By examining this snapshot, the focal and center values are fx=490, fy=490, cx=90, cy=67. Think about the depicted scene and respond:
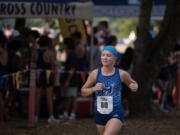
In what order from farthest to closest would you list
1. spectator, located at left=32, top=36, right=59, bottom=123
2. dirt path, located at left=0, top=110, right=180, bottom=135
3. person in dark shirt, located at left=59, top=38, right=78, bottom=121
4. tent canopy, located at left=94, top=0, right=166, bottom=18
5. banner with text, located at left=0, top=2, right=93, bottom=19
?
1. tent canopy, located at left=94, top=0, right=166, bottom=18
2. person in dark shirt, located at left=59, top=38, right=78, bottom=121
3. spectator, located at left=32, top=36, right=59, bottom=123
4. dirt path, located at left=0, top=110, right=180, bottom=135
5. banner with text, located at left=0, top=2, right=93, bottom=19

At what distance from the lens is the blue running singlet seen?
258 inches

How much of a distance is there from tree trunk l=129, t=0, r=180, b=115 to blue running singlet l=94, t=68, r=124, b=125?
5.19 metres

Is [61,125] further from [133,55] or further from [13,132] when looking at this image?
[133,55]

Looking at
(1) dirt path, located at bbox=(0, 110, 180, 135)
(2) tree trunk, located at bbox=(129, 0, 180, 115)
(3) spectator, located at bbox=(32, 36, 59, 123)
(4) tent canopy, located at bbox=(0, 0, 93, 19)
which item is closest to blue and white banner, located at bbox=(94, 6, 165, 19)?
(2) tree trunk, located at bbox=(129, 0, 180, 115)

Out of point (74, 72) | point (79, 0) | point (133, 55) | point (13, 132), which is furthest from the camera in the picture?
point (133, 55)

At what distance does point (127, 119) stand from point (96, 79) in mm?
5029

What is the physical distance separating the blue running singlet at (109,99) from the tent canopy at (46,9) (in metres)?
3.53

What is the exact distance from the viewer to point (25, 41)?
12.2 meters

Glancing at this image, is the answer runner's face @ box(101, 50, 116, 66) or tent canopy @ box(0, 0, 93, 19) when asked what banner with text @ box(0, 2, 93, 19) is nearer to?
tent canopy @ box(0, 0, 93, 19)

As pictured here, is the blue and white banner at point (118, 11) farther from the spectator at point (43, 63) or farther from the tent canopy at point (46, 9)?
the tent canopy at point (46, 9)

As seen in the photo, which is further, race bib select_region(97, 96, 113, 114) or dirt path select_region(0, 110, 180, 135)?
dirt path select_region(0, 110, 180, 135)

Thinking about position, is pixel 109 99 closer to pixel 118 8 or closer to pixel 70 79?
pixel 70 79

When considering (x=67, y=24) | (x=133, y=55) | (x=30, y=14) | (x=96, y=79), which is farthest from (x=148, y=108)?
(x=96, y=79)

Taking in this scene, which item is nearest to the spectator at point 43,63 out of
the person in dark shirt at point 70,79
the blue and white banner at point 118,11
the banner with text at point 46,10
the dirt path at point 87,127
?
the person in dark shirt at point 70,79
